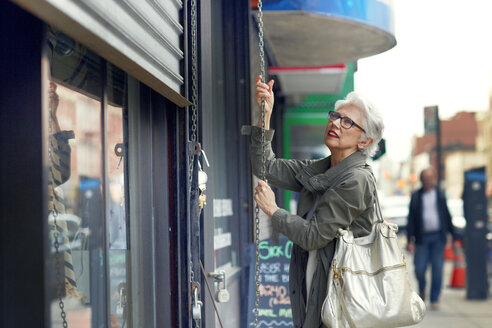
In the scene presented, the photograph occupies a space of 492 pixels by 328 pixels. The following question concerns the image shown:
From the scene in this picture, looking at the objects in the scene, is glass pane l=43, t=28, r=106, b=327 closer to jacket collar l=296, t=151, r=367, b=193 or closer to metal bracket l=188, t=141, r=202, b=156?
metal bracket l=188, t=141, r=202, b=156

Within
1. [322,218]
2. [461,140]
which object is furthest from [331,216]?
[461,140]

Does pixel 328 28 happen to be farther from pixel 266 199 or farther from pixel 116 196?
pixel 116 196

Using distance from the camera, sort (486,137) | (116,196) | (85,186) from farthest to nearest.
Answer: (486,137) < (116,196) < (85,186)

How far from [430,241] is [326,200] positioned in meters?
6.04

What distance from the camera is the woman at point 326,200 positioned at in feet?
9.43

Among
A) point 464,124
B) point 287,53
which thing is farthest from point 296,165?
point 464,124

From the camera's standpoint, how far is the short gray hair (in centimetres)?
307

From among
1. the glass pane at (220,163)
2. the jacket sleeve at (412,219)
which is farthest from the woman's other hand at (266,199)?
the jacket sleeve at (412,219)

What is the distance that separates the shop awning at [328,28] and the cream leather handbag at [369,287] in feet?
10.2

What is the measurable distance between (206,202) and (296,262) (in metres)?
0.59

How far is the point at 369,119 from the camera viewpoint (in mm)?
3072

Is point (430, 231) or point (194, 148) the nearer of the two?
point (194, 148)

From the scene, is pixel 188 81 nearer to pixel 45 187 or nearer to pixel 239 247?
pixel 45 187

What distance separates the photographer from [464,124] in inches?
2539
